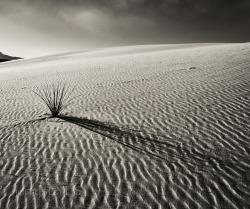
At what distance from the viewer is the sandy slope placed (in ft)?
12.5

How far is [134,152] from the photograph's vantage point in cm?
499

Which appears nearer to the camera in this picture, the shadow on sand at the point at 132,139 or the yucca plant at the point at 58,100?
the shadow on sand at the point at 132,139

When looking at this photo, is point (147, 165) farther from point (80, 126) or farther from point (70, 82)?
point (70, 82)

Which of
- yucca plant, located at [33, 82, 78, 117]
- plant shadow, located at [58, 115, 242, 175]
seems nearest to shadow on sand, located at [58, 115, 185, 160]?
plant shadow, located at [58, 115, 242, 175]

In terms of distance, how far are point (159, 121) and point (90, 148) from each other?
2.10 meters

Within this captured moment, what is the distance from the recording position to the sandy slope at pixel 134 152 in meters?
3.80

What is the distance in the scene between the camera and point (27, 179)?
4.36 metres

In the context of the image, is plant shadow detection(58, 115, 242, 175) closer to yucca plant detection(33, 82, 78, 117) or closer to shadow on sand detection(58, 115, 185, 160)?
shadow on sand detection(58, 115, 185, 160)

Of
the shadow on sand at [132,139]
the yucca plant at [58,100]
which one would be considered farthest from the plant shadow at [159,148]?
the yucca plant at [58,100]

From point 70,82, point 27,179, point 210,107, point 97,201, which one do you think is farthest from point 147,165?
point 70,82

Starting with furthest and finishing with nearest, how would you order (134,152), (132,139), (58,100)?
A: (58,100) → (132,139) → (134,152)

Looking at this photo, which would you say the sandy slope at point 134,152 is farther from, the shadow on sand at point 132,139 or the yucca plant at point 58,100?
the yucca plant at point 58,100

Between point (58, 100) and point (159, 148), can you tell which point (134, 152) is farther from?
point (58, 100)

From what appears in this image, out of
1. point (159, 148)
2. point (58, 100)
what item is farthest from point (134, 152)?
point (58, 100)
